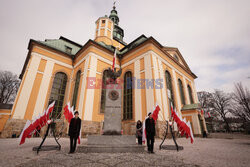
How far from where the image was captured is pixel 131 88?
14.7m

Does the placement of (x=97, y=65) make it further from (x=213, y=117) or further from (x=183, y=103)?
(x=213, y=117)

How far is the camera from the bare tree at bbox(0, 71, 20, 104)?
22359 mm

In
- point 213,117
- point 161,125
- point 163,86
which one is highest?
point 163,86

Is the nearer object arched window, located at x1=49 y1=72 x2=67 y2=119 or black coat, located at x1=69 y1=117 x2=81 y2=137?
black coat, located at x1=69 y1=117 x2=81 y2=137

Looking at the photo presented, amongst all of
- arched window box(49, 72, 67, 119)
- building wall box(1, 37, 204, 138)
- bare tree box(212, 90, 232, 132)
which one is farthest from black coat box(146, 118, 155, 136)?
bare tree box(212, 90, 232, 132)

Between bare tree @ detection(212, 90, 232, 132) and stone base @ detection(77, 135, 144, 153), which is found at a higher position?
bare tree @ detection(212, 90, 232, 132)

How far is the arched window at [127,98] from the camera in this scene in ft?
45.0

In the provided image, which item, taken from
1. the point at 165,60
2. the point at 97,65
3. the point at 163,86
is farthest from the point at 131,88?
the point at 165,60

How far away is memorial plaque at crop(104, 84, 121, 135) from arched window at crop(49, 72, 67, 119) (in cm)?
1136

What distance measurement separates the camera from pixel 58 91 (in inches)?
607

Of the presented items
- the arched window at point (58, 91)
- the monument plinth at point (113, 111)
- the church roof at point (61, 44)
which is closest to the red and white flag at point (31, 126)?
the monument plinth at point (113, 111)

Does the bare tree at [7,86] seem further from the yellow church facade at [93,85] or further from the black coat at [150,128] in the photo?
the black coat at [150,128]

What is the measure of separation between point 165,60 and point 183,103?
277 inches

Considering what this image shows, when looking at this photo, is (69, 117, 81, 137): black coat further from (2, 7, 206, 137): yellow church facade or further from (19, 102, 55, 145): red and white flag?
(2, 7, 206, 137): yellow church facade
